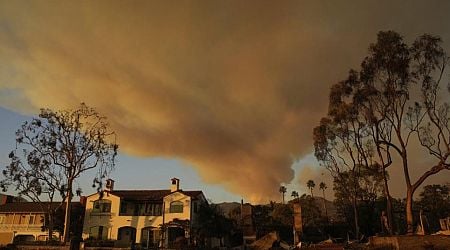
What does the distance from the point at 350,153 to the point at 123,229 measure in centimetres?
2986

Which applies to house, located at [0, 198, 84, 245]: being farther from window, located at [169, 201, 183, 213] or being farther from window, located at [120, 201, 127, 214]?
window, located at [169, 201, 183, 213]

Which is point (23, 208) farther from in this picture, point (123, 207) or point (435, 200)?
point (435, 200)

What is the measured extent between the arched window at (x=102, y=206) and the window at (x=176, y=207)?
8.46 metres

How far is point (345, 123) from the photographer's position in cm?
3734

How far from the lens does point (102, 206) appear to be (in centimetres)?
5016

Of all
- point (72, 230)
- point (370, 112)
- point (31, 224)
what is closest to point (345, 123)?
point (370, 112)

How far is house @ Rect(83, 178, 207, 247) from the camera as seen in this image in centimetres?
4775

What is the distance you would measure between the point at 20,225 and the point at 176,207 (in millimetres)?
22307

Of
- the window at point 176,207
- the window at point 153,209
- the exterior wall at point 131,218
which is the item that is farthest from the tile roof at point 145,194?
the window at point 176,207

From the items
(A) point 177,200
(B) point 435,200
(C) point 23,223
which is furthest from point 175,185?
(B) point 435,200

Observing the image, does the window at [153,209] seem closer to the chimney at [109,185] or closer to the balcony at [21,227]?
the chimney at [109,185]

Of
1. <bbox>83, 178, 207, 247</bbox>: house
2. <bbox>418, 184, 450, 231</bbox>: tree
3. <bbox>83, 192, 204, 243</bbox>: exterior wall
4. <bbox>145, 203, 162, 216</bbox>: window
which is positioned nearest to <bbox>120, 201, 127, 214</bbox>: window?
<bbox>83, 178, 207, 247</bbox>: house

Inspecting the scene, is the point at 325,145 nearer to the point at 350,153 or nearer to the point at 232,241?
the point at 350,153

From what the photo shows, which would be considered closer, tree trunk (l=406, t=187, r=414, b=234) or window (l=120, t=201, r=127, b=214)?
tree trunk (l=406, t=187, r=414, b=234)
